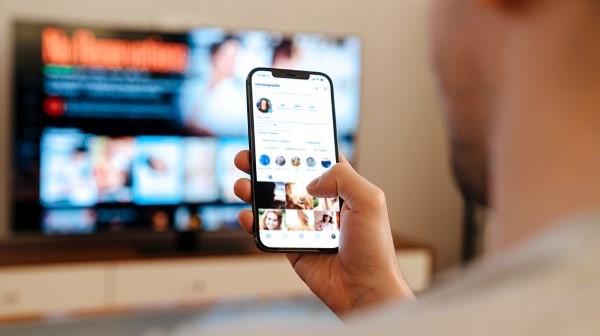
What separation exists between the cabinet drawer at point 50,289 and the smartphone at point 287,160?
138 centimetres

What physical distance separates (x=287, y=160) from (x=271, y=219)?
8 cm

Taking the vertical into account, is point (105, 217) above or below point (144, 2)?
below

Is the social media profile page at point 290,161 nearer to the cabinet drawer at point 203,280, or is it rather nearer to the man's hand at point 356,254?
the man's hand at point 356,254

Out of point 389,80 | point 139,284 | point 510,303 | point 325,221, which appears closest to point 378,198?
point 325,221

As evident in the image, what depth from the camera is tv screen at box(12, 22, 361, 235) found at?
7.62ft

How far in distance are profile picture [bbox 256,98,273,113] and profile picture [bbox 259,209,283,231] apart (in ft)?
0.44

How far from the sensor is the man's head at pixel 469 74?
44 centimetres

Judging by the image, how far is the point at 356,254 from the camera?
896mm

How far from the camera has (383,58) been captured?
291 cm

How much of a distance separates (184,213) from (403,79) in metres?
0.99

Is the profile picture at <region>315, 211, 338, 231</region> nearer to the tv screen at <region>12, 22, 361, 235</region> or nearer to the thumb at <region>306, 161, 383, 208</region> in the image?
the thumb at <region>306, 161, 383, 208</region>

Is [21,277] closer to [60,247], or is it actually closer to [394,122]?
[60,247]

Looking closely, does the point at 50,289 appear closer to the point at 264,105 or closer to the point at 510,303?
the point at 264,105

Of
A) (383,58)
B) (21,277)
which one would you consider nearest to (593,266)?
(21,277)
